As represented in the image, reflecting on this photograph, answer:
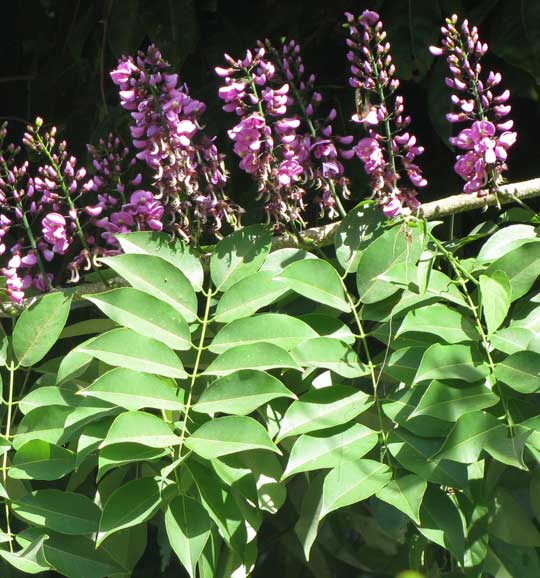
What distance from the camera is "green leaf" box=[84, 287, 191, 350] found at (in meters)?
1.12

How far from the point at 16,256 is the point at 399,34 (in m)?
0.68

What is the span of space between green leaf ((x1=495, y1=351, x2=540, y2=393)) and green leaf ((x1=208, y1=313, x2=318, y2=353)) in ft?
0.70

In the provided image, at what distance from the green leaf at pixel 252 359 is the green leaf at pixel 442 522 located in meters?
0.20

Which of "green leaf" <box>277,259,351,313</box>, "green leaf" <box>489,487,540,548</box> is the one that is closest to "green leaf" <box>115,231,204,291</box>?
"green leaf" <box>277,259,351,313</box>

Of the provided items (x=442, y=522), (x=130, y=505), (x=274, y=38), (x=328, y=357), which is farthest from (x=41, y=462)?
(x=274, y=38)

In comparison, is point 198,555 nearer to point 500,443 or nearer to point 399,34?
point 500,443

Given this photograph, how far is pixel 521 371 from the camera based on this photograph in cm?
103

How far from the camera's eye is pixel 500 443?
1.01 meters

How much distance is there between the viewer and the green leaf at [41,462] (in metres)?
1.13

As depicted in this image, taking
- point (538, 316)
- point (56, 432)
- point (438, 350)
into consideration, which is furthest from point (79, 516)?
point (538, 316)

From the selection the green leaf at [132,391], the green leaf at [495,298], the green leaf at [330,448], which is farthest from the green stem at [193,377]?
the green leaf at [495,298]

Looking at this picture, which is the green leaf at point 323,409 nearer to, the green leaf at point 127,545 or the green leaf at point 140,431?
the green leaf at point 140,431

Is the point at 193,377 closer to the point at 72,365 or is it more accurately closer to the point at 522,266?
the point at 72,365

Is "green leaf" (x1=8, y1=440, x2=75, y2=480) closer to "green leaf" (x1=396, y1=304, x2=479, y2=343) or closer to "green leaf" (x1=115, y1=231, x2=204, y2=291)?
"green leaf" (x1=115, y1=231, x2=204, y2=291)
